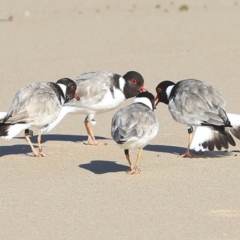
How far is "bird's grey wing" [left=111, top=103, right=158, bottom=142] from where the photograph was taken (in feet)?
26.3

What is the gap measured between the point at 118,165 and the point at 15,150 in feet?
5.42

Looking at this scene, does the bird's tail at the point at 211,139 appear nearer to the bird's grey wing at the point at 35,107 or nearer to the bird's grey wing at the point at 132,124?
the bird's grey wing at the point at 132,124

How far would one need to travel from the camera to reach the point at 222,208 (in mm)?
6879

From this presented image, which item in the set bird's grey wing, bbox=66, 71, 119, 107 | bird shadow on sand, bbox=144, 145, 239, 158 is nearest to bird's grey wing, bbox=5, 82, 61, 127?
bird's grey wing, bbox=66, 71, 119, 107

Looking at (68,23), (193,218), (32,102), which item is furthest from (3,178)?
(68,23)

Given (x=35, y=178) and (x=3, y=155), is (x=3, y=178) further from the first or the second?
(x=3, y=155)

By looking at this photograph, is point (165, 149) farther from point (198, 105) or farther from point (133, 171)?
point (133, 171)

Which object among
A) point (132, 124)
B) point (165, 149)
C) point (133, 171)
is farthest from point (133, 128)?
point (165, 149)

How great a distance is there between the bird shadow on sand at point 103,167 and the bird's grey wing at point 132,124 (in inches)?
24.7

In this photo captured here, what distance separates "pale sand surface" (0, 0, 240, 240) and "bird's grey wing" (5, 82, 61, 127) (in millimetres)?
500

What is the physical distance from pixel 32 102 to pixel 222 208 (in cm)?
320

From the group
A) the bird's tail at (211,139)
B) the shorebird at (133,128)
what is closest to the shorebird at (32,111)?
the shorebird at (133,128)

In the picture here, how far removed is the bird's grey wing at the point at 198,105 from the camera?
9.05 m

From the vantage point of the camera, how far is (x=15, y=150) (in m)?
9.99
